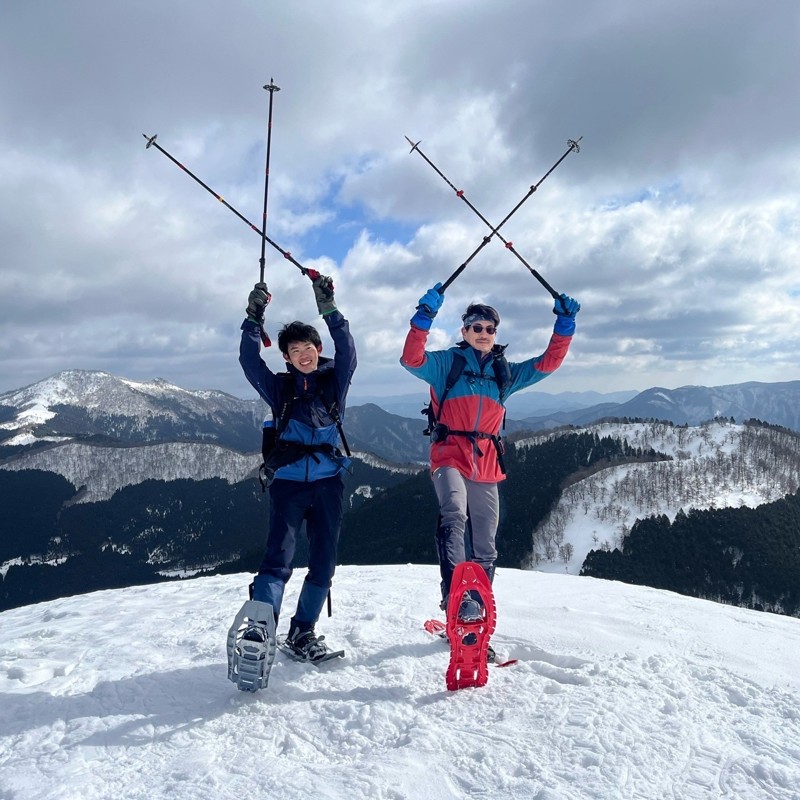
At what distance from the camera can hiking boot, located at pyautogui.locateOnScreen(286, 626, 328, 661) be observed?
19.1ft

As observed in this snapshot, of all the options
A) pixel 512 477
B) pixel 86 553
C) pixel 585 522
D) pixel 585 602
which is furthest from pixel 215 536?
pixel 585 602

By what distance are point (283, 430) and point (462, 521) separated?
221 centimetres

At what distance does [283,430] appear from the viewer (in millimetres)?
5953

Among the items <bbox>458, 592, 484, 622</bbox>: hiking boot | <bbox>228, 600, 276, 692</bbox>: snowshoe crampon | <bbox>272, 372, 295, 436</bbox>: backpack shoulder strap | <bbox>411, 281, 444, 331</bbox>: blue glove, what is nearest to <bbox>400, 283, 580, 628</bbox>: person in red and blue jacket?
<bbox>411, 281, 444, 331</bbox>: blue glove

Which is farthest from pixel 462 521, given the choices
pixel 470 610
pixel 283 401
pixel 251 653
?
pixel 251 653

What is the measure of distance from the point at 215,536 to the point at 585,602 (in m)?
208

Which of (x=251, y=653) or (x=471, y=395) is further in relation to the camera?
(x=471, y=395)

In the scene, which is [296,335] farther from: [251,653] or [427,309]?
[251,653]

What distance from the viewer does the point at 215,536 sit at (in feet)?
654

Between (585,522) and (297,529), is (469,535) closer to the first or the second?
(297,529)

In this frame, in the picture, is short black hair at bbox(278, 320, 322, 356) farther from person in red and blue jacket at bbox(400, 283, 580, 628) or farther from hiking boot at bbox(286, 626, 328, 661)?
hiking boot at bbox(286, 626, 328, 661)

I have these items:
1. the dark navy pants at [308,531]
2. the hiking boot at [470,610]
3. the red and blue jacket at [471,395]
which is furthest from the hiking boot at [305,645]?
the red and blue jacket at [471,395]

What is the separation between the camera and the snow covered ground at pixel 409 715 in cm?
366

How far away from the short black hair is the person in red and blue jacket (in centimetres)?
103
